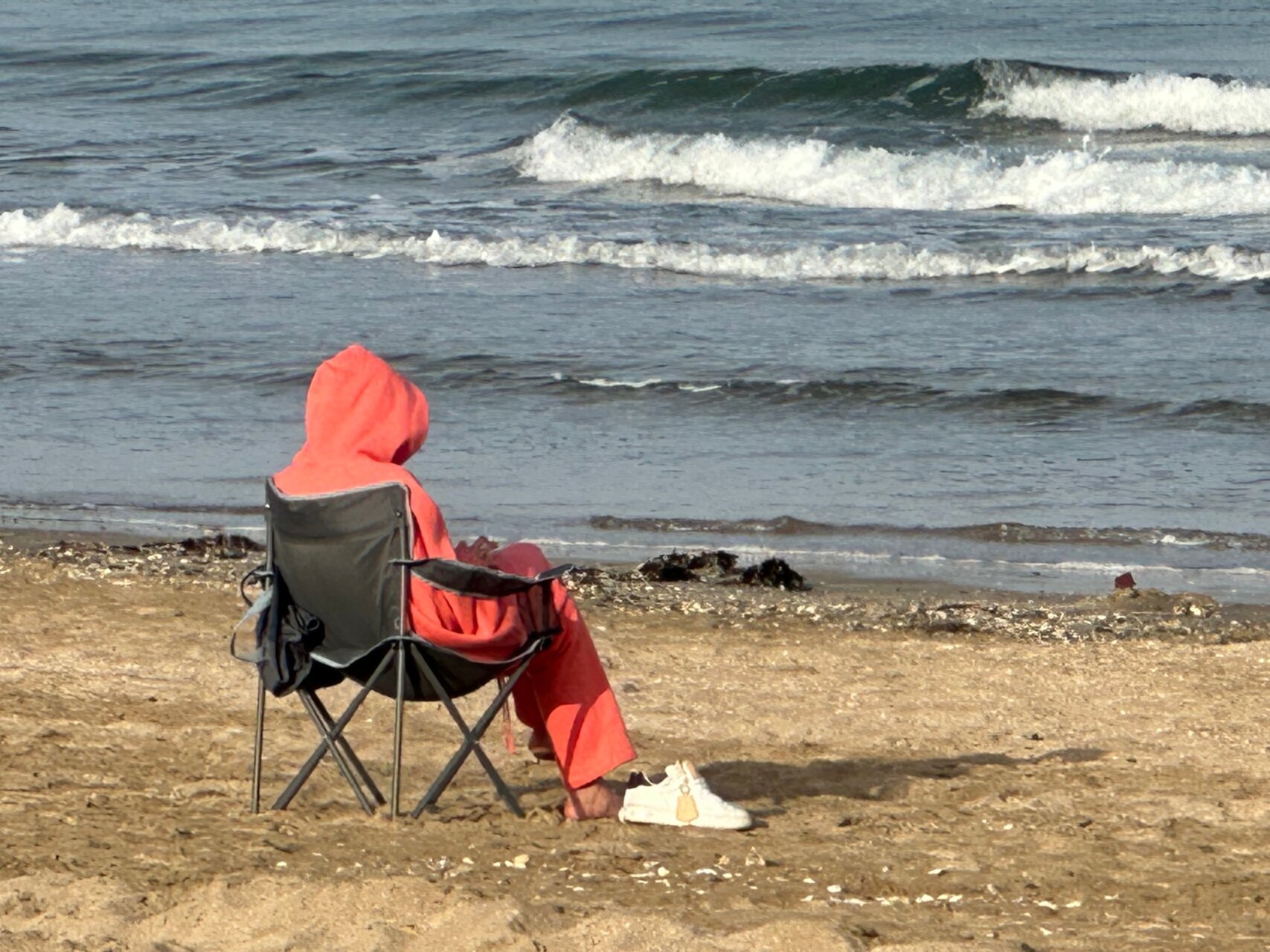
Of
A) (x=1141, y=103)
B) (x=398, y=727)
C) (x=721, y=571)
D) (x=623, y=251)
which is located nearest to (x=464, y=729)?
(x=398, y=727)

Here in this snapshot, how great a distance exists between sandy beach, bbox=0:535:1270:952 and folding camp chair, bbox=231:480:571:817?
0.31 metres

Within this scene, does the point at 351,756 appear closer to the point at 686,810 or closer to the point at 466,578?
the point at 466,578

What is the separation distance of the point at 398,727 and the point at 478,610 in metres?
0.31

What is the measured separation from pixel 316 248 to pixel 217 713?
12.2m

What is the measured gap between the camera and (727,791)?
4.62 meters

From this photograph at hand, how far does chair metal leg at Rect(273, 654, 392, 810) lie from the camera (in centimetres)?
392

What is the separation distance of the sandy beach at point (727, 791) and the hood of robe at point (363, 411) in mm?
861

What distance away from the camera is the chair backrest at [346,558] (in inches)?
151

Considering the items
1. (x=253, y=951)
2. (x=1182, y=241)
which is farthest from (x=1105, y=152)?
(x=253, y=951)

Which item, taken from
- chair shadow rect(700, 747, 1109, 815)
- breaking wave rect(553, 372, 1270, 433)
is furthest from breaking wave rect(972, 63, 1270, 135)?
chair shadow rect(700, 747, 1109, 815)

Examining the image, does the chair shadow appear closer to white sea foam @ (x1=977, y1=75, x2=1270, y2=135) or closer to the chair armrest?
the chair armrest

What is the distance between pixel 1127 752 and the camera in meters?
4.95

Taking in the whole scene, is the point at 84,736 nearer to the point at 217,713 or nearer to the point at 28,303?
the point at 217,713

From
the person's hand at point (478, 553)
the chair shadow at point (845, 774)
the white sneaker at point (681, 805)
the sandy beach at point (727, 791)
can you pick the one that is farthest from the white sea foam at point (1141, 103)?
the person's hand at point (478, 553)
